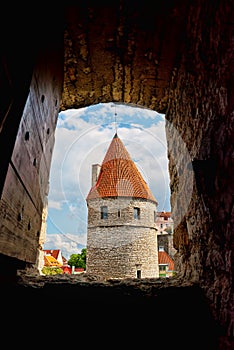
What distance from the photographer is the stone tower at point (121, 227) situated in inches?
512

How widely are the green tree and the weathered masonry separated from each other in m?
19.6

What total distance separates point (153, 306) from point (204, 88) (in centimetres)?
144

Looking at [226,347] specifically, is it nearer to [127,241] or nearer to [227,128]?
[227,128]

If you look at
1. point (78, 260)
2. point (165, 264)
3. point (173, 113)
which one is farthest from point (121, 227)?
point (173, 113)

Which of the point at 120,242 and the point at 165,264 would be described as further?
the point at 165,264

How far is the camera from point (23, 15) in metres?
1.39

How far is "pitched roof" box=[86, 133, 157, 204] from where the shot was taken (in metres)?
13.9

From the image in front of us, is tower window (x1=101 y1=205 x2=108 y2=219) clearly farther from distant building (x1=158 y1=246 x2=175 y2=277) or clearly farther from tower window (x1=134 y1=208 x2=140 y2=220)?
distant building (x1=158 y1=246 x2=175 y2=277)

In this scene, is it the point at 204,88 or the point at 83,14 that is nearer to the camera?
the point at 204,88

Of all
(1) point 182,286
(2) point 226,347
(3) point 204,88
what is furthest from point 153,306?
(3) point 204,88

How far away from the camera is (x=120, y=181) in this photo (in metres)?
14.1

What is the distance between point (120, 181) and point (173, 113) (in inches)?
450

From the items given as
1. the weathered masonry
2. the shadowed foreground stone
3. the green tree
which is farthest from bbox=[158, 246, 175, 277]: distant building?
the shadowed foreground stone

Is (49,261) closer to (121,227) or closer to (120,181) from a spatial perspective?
(121,227)
